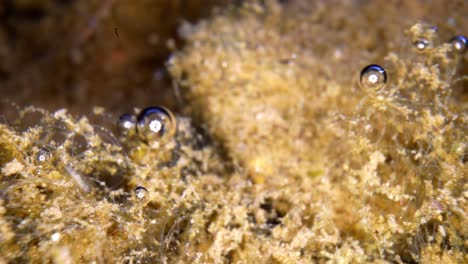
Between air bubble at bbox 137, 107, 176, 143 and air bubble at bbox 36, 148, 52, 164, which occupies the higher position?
air bubble at bbox 137, 107, 176, 143

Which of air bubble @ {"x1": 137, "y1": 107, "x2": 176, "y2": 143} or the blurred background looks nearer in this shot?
air bubble @ {"x1": 137, "y1": 107, "x2": 176, "y2": 143}

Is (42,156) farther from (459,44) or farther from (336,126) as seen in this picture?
(459,44)

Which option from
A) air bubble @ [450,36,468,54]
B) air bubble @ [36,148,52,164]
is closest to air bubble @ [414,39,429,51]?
air bubble @ [450,36,468,54]

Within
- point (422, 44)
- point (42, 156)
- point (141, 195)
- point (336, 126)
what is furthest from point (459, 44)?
point (42, 156)

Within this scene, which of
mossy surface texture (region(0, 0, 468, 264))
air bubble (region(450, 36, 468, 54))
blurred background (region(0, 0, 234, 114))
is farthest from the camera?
blurred background (region(0, 0, 234, 114))

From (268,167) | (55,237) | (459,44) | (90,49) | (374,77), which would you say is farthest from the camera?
(90,49)

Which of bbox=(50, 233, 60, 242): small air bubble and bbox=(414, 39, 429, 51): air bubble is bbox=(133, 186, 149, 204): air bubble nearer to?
bbox=(50, 233, 60, 242): small air bubble

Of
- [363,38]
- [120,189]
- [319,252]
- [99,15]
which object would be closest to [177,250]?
[120,189]
